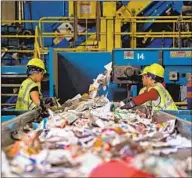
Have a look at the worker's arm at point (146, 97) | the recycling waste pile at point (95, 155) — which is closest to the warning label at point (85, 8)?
the worker's arm at point (146, 97)

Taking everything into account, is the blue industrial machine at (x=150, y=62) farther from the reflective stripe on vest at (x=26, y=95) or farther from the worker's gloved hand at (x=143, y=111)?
the worker's gloved hand at (x=143, y=111)

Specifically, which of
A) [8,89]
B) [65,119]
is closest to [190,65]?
[8,89]

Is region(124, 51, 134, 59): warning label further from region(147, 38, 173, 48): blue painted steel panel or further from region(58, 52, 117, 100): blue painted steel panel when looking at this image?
region(147, 38, 173, 48): blue painted steel panel

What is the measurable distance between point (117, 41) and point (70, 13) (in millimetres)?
1131

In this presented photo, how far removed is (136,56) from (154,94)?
1.23 m

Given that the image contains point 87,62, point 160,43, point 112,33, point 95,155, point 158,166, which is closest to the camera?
point 158,166

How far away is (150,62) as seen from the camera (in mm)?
5266

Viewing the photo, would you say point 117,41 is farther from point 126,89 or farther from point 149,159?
point 149,159

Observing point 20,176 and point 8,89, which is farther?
point 8,89

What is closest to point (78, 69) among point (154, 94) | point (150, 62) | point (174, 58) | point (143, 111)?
point (150, 62)

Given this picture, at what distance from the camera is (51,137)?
2.16 meters

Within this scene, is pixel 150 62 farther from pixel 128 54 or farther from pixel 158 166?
pixel 158 166

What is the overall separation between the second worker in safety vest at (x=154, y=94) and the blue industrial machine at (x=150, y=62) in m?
0.37

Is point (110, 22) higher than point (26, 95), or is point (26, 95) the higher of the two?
point (110, 22)
